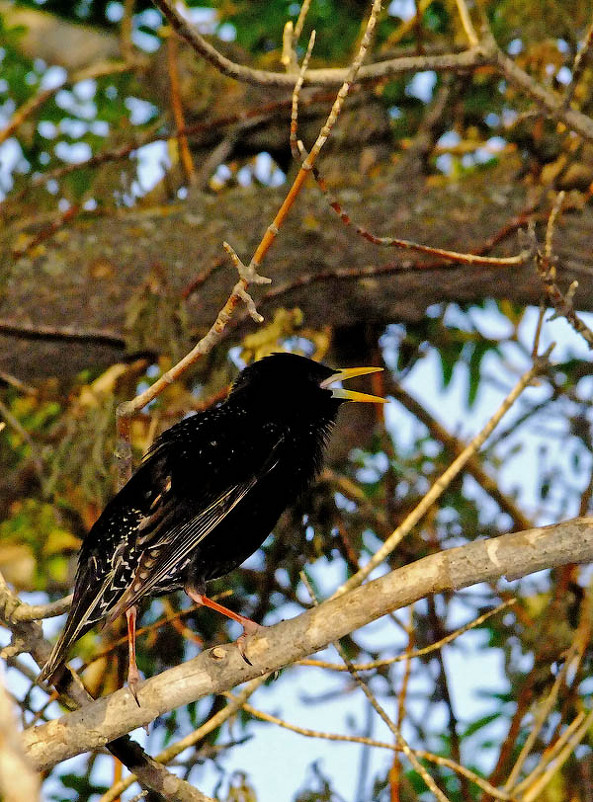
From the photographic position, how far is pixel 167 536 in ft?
10.6

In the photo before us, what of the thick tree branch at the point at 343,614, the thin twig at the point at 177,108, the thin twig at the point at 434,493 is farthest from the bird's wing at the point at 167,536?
the thin twig at the point at 177,108

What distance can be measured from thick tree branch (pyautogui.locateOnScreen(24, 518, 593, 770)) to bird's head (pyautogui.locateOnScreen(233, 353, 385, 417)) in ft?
4.15

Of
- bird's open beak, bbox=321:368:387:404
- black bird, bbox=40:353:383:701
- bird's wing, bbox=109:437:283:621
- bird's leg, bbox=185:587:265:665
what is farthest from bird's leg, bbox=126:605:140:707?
bird's open beak, bbox=321:368:387:404

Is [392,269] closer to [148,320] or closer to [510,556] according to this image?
[148,320]

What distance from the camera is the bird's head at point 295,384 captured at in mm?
3934

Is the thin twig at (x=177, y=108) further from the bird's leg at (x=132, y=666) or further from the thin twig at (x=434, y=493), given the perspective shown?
the bird's leg at (x=132, y=666)

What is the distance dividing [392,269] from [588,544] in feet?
7.71

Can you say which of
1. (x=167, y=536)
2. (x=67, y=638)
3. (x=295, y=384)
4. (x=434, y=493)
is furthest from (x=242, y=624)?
(x=295, y=384)

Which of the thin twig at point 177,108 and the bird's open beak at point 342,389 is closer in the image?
the bird's open beak at point 342,389

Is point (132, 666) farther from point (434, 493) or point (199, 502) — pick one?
point (434, 493)

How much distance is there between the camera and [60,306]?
4824 mm

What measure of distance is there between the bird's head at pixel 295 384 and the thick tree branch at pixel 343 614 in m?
1.26

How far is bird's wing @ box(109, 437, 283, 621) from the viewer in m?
3.12

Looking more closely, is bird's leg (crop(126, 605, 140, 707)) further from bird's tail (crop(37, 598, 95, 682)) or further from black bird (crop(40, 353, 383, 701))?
bird's tail (crop(37, 598, 95, 682))
